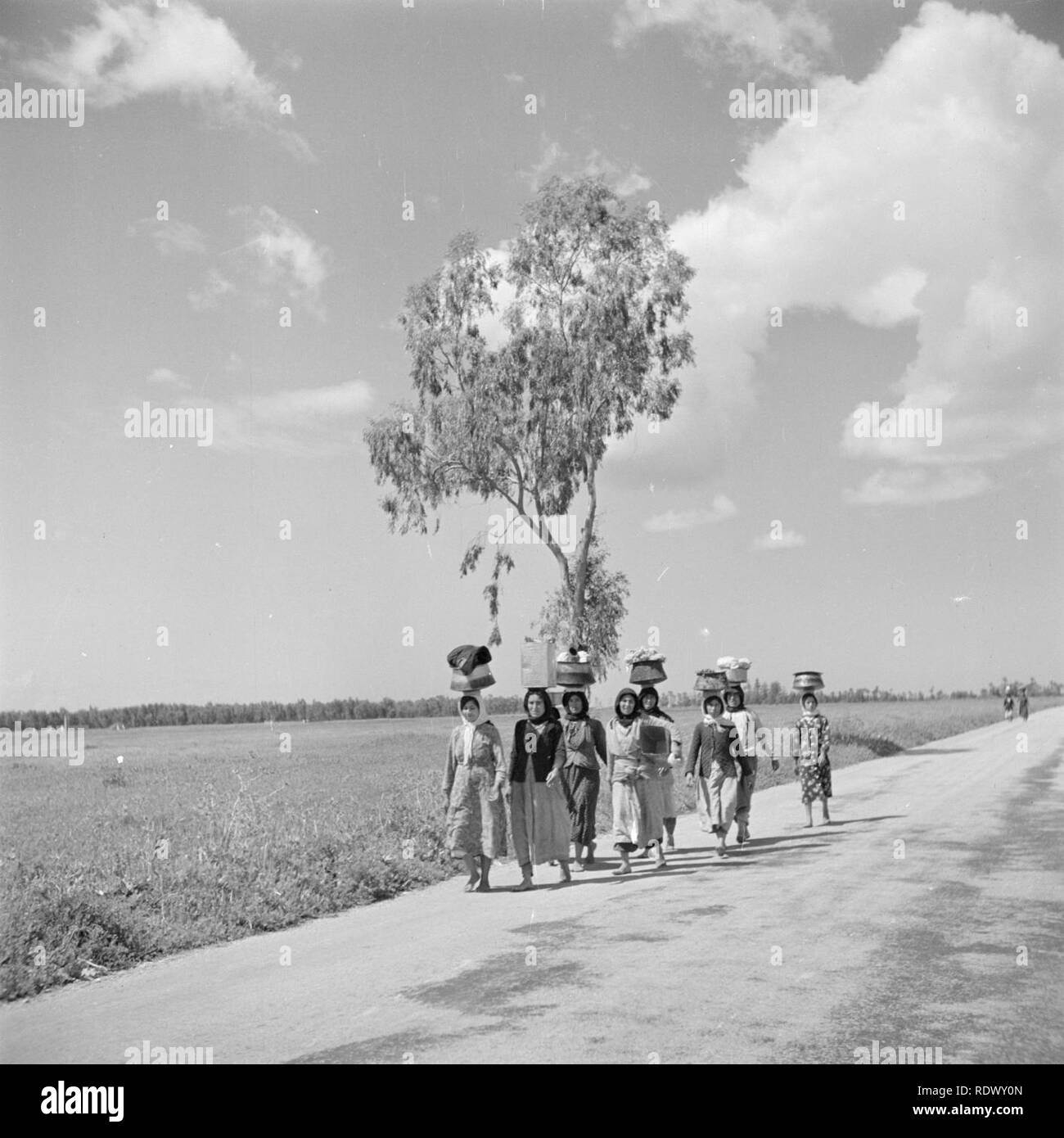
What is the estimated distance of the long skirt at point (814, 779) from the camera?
14680 mm

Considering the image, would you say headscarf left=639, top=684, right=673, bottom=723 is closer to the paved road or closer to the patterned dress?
the paved road

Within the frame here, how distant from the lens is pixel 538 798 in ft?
35.9

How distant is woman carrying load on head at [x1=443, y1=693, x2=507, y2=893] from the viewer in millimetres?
10273

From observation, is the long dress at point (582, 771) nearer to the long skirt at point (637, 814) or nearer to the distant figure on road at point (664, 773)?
the long skirt at point (637, 814)

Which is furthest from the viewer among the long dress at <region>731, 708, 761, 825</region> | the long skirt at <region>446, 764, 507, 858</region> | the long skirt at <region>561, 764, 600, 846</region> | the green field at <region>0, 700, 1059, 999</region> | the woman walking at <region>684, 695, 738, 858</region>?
the long dress at <region>731, 708, 761, 825</region>

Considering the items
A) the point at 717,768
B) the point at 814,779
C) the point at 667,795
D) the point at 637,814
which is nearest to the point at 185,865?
the point at 637,814

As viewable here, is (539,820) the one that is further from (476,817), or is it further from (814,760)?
(814,760)

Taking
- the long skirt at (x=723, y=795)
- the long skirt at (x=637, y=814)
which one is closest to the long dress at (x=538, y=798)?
the long skirt at (x=637, y=814)

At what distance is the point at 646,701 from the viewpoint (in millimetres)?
12336

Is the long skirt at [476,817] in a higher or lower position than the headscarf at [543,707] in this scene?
lower

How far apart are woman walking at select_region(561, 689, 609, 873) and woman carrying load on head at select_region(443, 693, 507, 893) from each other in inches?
48.9

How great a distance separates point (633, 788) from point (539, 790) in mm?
1129

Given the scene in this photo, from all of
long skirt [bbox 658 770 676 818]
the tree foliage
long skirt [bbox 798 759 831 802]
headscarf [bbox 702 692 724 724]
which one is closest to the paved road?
long skirt [bbox 658 770 676 818]
